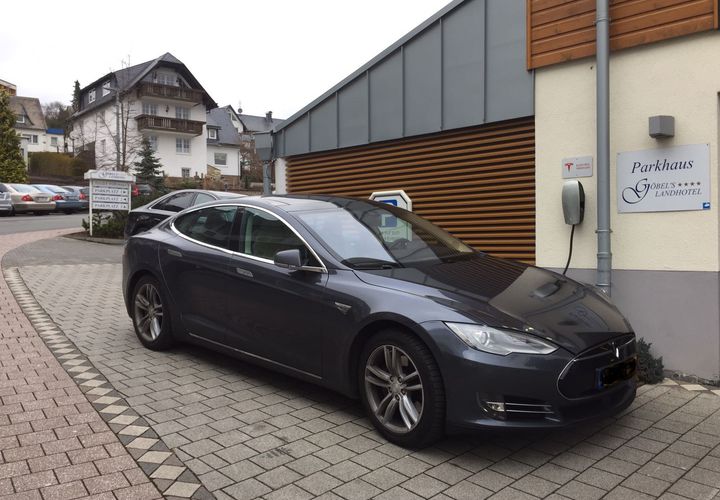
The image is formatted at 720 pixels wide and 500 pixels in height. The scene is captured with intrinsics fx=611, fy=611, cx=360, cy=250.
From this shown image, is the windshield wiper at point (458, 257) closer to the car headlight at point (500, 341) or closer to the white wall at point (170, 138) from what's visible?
the car headlight at point (500, 341)

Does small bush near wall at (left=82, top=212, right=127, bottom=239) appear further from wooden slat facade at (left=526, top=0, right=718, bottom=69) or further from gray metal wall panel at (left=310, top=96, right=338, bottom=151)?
wooden slat facade at (left=526, top=0, right=718, bottom=69)

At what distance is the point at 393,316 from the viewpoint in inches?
147

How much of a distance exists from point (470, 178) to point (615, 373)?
399cm

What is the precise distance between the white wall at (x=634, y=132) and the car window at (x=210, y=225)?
336 cm

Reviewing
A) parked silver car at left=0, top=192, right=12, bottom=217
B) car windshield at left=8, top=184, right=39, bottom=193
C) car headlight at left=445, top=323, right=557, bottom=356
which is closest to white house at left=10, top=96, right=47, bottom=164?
car windshield at left=8, top=184, right=39, bottom=193

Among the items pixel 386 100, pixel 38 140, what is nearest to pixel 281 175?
pixel 386 100

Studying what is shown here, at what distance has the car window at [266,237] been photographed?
15.0ft

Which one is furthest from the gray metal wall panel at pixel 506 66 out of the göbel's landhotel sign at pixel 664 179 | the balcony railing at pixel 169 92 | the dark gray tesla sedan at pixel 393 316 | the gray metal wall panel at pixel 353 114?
the balcony railing at pixel 169 92

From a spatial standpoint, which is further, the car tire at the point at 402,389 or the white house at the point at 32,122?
the white house at the point at 32,122

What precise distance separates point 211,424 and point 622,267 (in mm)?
4086

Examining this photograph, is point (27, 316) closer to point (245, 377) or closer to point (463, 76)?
point (245, 377)

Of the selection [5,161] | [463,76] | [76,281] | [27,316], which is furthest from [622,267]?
[5,161]

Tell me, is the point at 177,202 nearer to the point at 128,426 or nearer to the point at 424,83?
the point at 424,83

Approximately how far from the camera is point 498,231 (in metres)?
7.14
